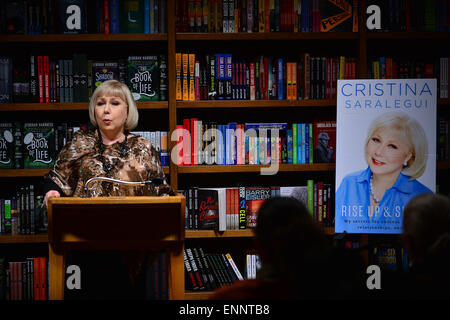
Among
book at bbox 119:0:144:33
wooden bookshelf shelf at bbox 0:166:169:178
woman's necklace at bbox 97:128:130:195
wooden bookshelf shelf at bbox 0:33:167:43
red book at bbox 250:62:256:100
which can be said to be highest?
book at bbox 119:0:144:33

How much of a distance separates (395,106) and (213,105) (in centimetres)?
107

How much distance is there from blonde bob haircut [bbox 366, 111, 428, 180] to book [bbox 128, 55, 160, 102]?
1.36 m

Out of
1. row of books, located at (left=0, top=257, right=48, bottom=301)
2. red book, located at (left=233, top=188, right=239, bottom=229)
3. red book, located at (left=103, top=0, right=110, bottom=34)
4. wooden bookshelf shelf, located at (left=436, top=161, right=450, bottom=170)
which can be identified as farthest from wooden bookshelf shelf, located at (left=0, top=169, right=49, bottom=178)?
wooden bookshelf shelf, located at (left=436, top=161, right=450, bottom=170)

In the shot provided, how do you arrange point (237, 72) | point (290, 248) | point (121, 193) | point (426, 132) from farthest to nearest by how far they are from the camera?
point (237, 72) < point (426, 132) < point (121, 193) < point (290, 248)

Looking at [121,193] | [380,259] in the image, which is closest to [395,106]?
[380,259]

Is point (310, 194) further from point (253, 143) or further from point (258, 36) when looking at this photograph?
point (258, 36)

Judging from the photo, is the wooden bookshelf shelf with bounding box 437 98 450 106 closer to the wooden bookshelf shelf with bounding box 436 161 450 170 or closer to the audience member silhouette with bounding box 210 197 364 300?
the wooden bookshelf shelf with bounding box 436 161 450 170

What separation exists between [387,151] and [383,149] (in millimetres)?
25

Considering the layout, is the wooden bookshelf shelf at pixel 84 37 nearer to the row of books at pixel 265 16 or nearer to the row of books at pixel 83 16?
the row of books at pixel 83 16

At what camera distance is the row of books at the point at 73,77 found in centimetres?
256

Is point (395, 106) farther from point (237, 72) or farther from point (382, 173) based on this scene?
point (237, 72)

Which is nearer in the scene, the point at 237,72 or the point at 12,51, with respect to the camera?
the point at 237,72

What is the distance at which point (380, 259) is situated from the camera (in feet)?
8.70

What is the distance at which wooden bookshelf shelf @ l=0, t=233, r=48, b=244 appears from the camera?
2.51 meters
